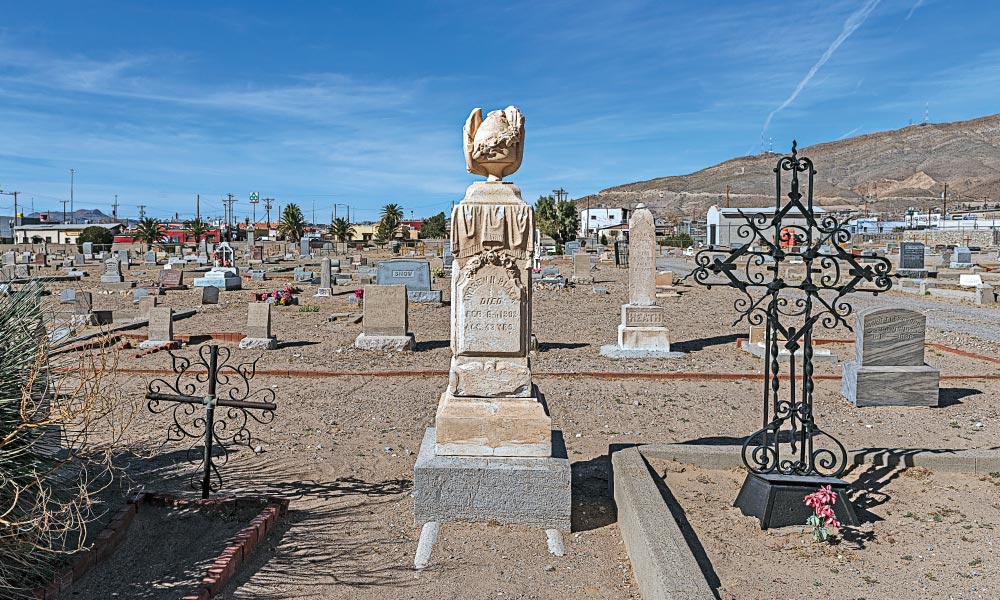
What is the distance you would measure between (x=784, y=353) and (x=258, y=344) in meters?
9.09

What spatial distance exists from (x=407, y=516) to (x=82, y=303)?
13.9 m

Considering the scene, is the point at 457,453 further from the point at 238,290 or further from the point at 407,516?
the point at 238,290

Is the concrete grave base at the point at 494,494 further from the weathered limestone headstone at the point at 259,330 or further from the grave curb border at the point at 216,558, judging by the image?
the weathered limestone headstone at the point at 259,330

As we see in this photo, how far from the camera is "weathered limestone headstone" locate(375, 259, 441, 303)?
65.7 feet

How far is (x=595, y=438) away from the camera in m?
7.31

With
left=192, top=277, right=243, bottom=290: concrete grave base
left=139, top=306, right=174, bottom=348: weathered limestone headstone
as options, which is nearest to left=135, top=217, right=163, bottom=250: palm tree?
left=192, top=277, right=243, bottom=290: concrete grave base

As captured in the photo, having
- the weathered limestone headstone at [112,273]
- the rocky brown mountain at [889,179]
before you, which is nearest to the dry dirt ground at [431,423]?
the weathered limestone headstone at [112,273]

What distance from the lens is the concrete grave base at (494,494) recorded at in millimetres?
4867

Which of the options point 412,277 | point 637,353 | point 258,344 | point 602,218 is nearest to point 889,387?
point 637,353

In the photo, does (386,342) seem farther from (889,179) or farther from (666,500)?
(889,179)

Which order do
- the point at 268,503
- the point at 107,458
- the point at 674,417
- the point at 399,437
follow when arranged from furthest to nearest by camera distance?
the point at 674,417 < the point at 399,437 < the point at 268,503 < the point at 107,458

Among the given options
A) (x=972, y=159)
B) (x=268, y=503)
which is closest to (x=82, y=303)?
(x=268, y=503)

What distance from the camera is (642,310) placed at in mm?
12562

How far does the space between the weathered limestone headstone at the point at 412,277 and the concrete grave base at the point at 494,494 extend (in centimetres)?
1531
